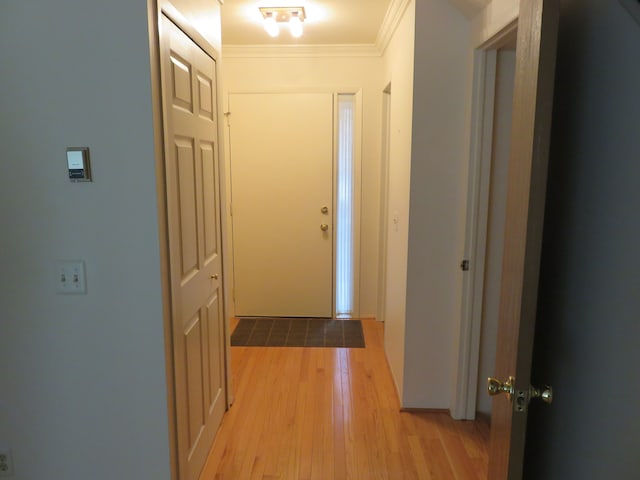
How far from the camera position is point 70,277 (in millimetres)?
1504

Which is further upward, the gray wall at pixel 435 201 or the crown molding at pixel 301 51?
the crown molding at pixel 301 51

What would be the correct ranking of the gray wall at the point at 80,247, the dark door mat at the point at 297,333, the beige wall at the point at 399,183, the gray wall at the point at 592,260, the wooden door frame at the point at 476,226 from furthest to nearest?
the dark door mat at the point at 297,333 → the beige wall at the point at 399,183 → the wooden door frame at the point at 476,226 → the gray wall at the point at 80,247 → the gray wall at the point at 592,260

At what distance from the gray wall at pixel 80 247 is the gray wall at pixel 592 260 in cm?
124

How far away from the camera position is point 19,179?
1.46m

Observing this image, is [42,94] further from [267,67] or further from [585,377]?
[267,67]

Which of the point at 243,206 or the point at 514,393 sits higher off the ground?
the point at 243,206

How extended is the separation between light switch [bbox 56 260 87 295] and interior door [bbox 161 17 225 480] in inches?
11.6

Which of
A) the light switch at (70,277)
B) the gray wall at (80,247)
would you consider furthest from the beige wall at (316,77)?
the light switch at (70,277)

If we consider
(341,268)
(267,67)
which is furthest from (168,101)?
(341,268)

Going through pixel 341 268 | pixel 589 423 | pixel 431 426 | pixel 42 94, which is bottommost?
pixel 431 426

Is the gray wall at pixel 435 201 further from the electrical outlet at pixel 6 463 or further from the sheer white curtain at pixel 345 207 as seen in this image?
the electrical outlet at pixel 6 463

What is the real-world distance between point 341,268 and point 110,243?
107 inches

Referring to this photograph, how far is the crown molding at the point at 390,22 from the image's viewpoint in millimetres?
2582

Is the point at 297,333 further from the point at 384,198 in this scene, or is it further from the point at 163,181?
the point at 163,181
